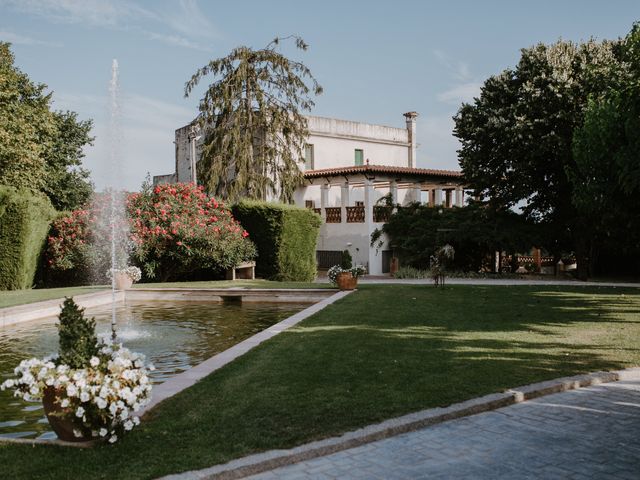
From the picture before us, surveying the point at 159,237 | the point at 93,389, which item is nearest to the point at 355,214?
the point at 159,237

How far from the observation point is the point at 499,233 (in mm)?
26719

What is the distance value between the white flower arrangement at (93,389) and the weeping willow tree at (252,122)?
25996 millimetres

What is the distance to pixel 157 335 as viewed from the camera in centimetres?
1196

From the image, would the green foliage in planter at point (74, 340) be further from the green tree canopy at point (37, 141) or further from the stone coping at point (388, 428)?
the green tree canopy at point (37, 141)

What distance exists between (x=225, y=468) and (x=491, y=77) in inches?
1013

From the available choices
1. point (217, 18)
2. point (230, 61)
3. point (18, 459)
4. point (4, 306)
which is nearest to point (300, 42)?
point (230, 61)

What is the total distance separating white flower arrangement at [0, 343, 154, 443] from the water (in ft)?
2.17

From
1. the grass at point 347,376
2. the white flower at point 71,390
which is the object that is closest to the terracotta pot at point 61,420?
the grass at point 347,376

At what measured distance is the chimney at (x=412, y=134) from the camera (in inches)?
1602

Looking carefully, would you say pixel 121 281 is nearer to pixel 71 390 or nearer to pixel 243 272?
pixel 243 272

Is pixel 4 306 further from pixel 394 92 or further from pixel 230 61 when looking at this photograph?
pixel 230 61

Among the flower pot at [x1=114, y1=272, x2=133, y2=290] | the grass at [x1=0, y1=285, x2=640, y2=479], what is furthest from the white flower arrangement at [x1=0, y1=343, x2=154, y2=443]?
the flower pot at [x1=114, y1=272, x2=133, y2=290]

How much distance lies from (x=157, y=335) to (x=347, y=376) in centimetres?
598

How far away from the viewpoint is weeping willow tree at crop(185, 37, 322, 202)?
101 ft
